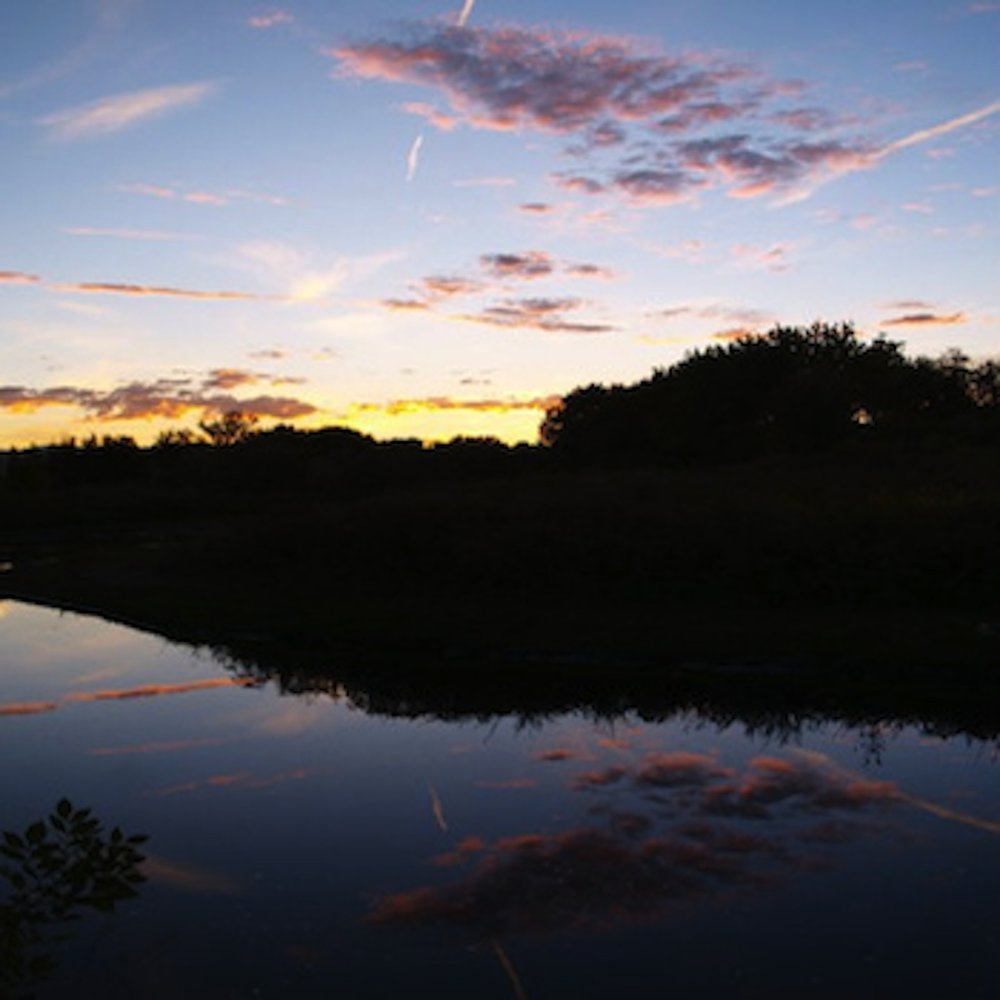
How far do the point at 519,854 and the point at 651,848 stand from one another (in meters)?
1.11

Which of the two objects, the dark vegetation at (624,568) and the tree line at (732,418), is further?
the tree line at (732,418)

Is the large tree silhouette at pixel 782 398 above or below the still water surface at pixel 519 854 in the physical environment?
above

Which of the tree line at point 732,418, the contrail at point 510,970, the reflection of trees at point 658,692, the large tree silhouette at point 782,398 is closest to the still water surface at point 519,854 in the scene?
the contrail at point 510,970

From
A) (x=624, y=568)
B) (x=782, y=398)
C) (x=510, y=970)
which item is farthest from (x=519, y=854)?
(x=782, y=398)

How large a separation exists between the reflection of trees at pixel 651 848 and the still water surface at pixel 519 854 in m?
0.03

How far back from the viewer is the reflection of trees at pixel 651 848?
Answer: 780 cm

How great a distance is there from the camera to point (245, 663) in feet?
60.1

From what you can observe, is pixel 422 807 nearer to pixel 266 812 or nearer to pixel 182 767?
pixel 266 812

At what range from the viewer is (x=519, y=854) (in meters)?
8.92

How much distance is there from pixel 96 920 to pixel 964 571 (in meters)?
16.0

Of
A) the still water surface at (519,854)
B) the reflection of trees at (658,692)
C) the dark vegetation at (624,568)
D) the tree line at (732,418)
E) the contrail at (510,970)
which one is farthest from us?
the tree line at (732,418)

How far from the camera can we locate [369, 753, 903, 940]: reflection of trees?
7.80 metres

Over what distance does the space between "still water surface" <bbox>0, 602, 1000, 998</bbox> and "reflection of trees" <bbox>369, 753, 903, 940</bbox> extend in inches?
1.1

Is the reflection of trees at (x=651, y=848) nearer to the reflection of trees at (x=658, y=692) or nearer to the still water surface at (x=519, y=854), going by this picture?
the still water surface at (x=519, y=854)
